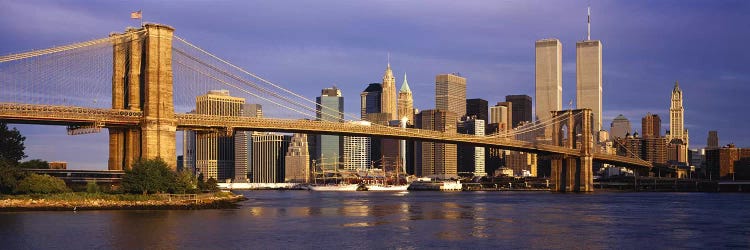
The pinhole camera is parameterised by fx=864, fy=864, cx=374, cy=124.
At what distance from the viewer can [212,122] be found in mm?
73438

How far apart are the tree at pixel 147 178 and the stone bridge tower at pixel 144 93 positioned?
3.66 m

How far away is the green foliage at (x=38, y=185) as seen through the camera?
194 ft

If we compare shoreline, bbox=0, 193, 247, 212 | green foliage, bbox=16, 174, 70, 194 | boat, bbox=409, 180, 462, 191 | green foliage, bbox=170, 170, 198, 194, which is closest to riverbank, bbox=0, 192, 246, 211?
shoreline, bbox=0, 193, 247, 212

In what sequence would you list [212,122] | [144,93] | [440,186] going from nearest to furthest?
[144,93], [212,122], [440,186]

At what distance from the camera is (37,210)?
56875mm

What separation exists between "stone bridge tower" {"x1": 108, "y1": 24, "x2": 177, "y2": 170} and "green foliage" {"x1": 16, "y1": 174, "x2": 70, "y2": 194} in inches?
281

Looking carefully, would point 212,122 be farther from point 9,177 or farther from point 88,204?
point 9,177

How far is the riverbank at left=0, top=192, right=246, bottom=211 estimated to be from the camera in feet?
187

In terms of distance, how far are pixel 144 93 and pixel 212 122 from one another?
7.73m

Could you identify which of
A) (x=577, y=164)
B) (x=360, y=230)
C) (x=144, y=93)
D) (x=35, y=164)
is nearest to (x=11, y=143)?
(x=35, y=164)

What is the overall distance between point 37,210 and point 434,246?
30.2m

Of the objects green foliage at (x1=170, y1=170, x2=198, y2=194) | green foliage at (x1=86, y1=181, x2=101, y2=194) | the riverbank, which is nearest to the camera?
the riverbank

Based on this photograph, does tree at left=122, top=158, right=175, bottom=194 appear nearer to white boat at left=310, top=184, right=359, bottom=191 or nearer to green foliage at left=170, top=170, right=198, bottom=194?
green foliage at left=170, top=170, right=198, bottom=194

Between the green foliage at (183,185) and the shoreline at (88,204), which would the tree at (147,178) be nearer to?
the shoreline at (88,204)
